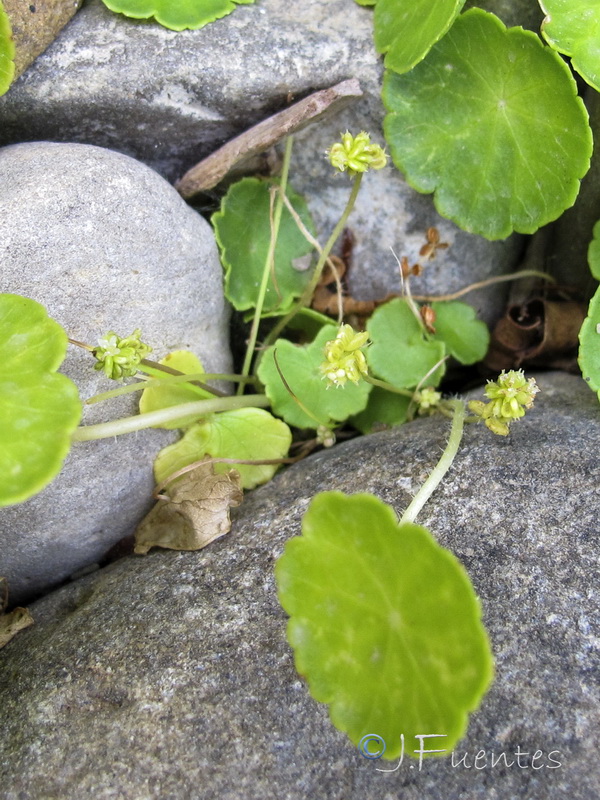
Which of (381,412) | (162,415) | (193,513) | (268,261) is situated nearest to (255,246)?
(268,261)

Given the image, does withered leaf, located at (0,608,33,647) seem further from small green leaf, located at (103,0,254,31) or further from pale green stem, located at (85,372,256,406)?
small green leaf, located at (103,0,254,31)

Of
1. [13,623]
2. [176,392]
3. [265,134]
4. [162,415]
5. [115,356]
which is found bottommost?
[13,623]

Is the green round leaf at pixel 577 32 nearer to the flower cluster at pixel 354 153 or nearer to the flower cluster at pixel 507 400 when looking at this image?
the flower cluster at pixel 354 153

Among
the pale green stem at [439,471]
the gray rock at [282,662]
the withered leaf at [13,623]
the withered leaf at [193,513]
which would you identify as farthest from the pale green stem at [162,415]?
the pale green stem at [439,471]

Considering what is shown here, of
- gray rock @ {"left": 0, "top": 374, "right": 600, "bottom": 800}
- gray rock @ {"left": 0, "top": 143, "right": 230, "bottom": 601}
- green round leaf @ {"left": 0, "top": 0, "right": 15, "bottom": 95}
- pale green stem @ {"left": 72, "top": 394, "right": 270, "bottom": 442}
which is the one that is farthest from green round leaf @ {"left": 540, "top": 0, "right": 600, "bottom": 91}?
green round leaf @ {"left": 0, "top": 0, "right": 15, "bottom": 95}

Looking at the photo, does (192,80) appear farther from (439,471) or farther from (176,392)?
(439,471)
